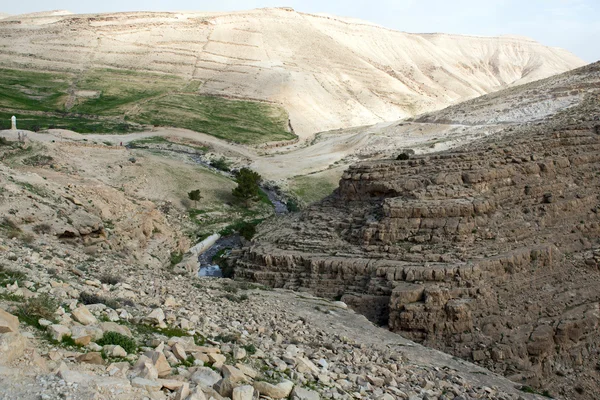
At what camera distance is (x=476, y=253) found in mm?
19344

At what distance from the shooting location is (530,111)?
4434 cm

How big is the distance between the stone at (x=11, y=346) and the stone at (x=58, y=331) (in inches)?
29.5

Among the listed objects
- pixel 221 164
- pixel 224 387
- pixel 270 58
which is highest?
pixel 224 387

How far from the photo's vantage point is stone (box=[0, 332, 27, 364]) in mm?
7398

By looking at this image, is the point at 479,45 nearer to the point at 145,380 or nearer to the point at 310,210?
the point at 310,210

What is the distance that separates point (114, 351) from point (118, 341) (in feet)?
1.43

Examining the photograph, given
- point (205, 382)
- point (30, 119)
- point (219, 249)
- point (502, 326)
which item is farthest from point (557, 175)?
point (30, 119)

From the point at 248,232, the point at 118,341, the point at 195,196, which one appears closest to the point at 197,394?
the point at 118,341

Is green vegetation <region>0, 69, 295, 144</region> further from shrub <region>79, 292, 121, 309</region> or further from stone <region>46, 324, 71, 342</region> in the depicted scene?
stone <region>46, 324, 71, 342</region>

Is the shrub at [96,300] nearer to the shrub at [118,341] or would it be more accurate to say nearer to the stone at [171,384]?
the shrub at [118,341]

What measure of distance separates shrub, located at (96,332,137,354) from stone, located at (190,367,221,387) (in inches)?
39.4

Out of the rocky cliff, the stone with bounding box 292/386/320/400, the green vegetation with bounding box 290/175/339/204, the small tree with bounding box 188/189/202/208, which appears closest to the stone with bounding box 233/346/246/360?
the stone with bounding box 292/386/320/400

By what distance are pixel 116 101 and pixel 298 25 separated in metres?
56.2

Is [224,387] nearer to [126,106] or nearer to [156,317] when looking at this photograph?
[156,317]
